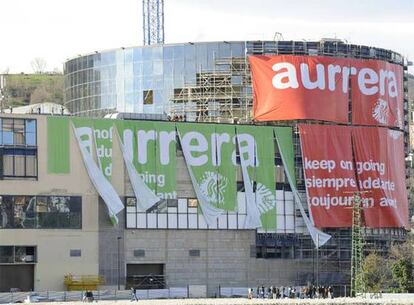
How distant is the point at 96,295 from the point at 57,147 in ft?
47.3

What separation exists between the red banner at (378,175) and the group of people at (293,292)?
1158 centimetres

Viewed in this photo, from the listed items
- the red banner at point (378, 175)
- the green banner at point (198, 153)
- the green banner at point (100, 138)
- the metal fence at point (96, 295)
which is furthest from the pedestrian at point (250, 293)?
the red banner at point (378, 175)

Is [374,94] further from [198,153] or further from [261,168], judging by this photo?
[198,153]

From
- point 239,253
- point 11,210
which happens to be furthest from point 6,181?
point 239,253

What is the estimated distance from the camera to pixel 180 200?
132 metres

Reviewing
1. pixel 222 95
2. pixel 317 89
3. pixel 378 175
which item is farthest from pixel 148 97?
pixel 378 175

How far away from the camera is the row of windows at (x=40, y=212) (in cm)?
12338

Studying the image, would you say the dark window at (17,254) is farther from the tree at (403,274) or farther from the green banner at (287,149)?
the tree at (403,274)

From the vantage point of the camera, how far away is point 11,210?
12344 centimetres

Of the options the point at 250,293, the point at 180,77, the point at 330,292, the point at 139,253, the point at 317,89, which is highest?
the point at 180,77

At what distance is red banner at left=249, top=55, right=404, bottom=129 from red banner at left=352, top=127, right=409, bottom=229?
64.3 inches

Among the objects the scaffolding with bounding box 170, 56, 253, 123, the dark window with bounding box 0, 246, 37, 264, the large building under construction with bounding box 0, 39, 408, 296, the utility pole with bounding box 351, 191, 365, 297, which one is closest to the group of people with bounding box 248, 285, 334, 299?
the utility pole with bounding box 351, 191, 365, 297

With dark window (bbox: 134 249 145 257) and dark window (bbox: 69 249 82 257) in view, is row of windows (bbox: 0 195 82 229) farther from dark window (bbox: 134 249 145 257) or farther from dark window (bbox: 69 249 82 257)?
dark window (bbox: 134 249 145 257)

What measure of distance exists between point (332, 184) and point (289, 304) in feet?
97.3
